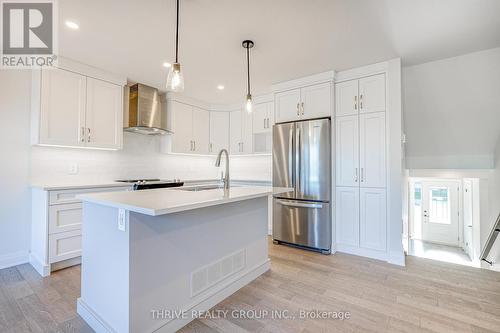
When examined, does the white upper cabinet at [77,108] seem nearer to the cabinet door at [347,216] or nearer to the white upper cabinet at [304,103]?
the white upper cabinet at [304,103]

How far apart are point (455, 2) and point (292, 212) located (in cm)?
278

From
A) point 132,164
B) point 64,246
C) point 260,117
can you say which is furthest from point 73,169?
point 260,117

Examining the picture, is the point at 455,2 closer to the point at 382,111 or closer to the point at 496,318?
the point at 382,111

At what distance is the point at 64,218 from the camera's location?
8.54 feet

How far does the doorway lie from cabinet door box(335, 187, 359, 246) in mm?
3924

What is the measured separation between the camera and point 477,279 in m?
2.45

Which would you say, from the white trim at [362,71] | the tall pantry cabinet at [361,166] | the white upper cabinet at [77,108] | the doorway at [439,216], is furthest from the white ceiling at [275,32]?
the doorway at [439,216]

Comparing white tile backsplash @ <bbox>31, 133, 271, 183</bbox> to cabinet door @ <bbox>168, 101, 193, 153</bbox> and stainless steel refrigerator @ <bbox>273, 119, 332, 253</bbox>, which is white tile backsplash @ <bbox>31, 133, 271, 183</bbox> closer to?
cabinet door @ <bbox>168, 101, 193, 153</bbox>

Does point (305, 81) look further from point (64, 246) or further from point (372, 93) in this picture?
point (64, 246)

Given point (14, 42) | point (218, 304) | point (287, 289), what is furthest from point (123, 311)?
point (14, 42)

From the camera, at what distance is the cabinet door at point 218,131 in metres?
4.84

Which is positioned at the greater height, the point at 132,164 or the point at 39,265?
the point at 132,164

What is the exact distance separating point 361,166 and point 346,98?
0.97 metres

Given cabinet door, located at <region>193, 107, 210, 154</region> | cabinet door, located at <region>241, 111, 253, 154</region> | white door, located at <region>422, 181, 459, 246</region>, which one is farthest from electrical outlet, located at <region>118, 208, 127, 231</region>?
white door, located at <region>422, 181, 459, 246</region>
